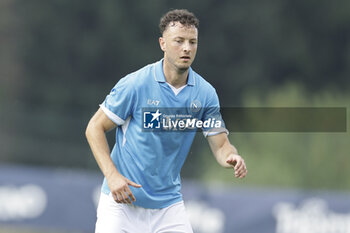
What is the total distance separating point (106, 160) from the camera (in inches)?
274

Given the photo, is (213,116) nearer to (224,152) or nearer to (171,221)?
(224,152)

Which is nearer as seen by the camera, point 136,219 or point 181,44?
point 181,44

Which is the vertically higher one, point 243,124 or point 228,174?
point 243,124

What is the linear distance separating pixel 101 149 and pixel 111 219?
60cm

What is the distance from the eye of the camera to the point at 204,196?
1374 centimetres

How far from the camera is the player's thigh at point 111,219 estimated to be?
7.17m

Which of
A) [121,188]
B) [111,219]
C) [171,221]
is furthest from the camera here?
[171,221]

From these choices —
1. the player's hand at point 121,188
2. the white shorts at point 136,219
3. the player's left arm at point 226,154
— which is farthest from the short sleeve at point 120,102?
the player's left arm at point 226,154

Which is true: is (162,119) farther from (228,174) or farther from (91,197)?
(228,174)

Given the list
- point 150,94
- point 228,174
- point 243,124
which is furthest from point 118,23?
point 150,94

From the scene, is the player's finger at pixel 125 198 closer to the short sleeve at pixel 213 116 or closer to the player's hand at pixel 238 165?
the player's hand at pixel 238 165

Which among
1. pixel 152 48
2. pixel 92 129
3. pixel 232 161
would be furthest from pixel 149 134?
pixel 152 48

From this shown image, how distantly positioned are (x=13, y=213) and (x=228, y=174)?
472 centimetres

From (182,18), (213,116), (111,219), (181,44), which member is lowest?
(111,219)
